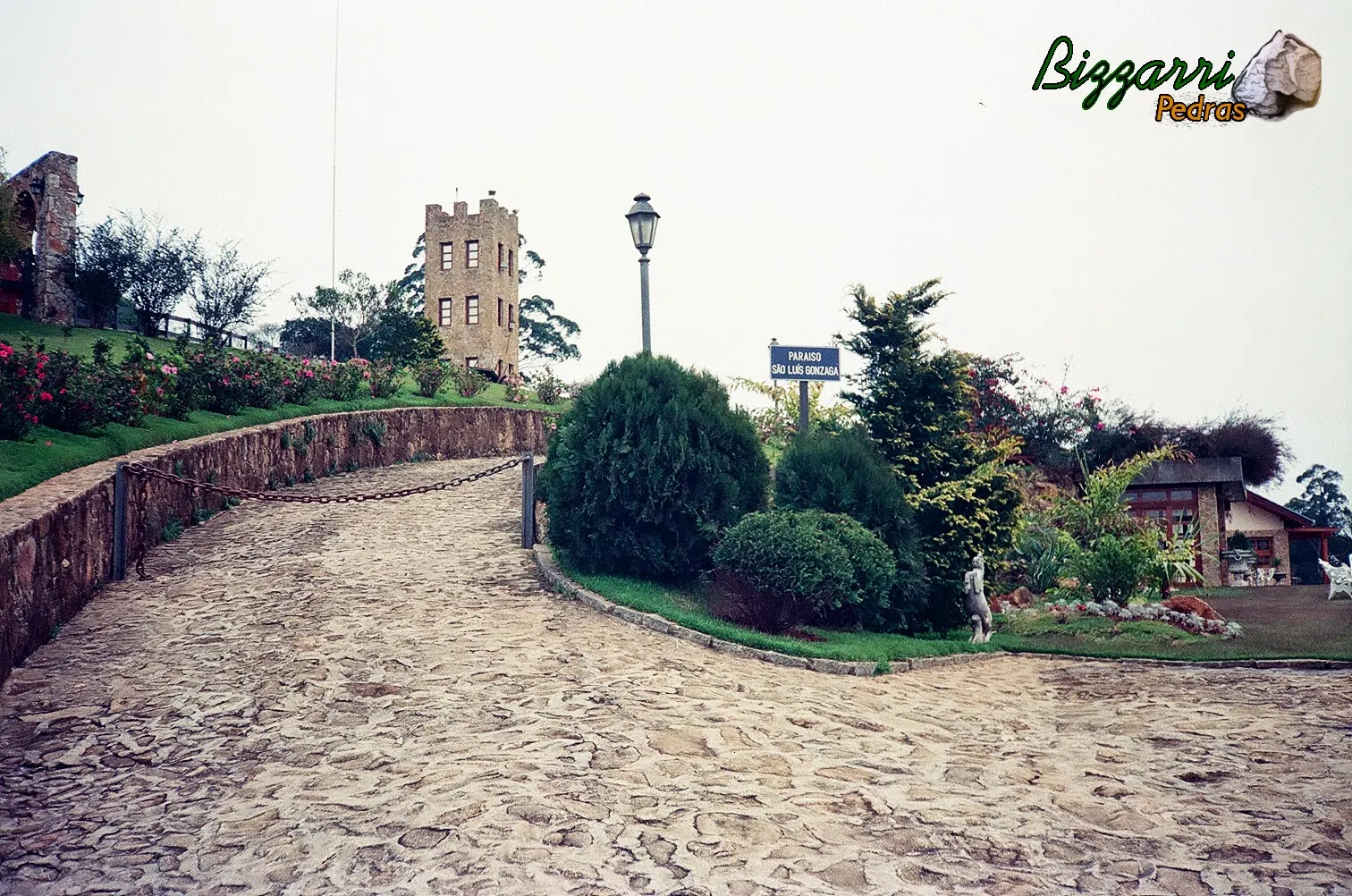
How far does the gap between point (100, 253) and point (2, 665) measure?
881 inches

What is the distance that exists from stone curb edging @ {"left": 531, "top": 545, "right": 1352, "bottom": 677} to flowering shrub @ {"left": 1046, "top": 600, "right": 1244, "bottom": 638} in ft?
6.09

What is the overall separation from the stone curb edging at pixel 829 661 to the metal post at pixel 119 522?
4.48 meters

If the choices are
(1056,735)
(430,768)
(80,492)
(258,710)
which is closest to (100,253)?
(80,492)

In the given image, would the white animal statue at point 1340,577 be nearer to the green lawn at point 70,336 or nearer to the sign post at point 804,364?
the sign post at point 804,364

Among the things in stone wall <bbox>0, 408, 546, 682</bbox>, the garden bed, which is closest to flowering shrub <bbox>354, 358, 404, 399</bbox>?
stone wall <bbox>0, 408, 546, 682</bbox>

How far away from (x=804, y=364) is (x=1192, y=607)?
6223 mm

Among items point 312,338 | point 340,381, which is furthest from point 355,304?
point 340,381

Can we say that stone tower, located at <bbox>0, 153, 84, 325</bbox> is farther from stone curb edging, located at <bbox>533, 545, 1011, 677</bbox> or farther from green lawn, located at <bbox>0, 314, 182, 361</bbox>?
stone curb edging, located at <bbox>533, 545, 1011, 677</bbox>

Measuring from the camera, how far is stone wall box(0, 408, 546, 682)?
782 cm

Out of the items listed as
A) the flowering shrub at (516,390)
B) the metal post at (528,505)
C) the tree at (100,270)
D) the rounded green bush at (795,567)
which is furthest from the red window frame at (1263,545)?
the tree at (100,270)

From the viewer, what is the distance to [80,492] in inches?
368

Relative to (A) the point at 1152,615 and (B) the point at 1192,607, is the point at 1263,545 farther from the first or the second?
(A) the point at 1152,615

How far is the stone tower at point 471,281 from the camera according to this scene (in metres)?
42.5

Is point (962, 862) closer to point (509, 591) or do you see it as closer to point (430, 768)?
point (430, 768)
